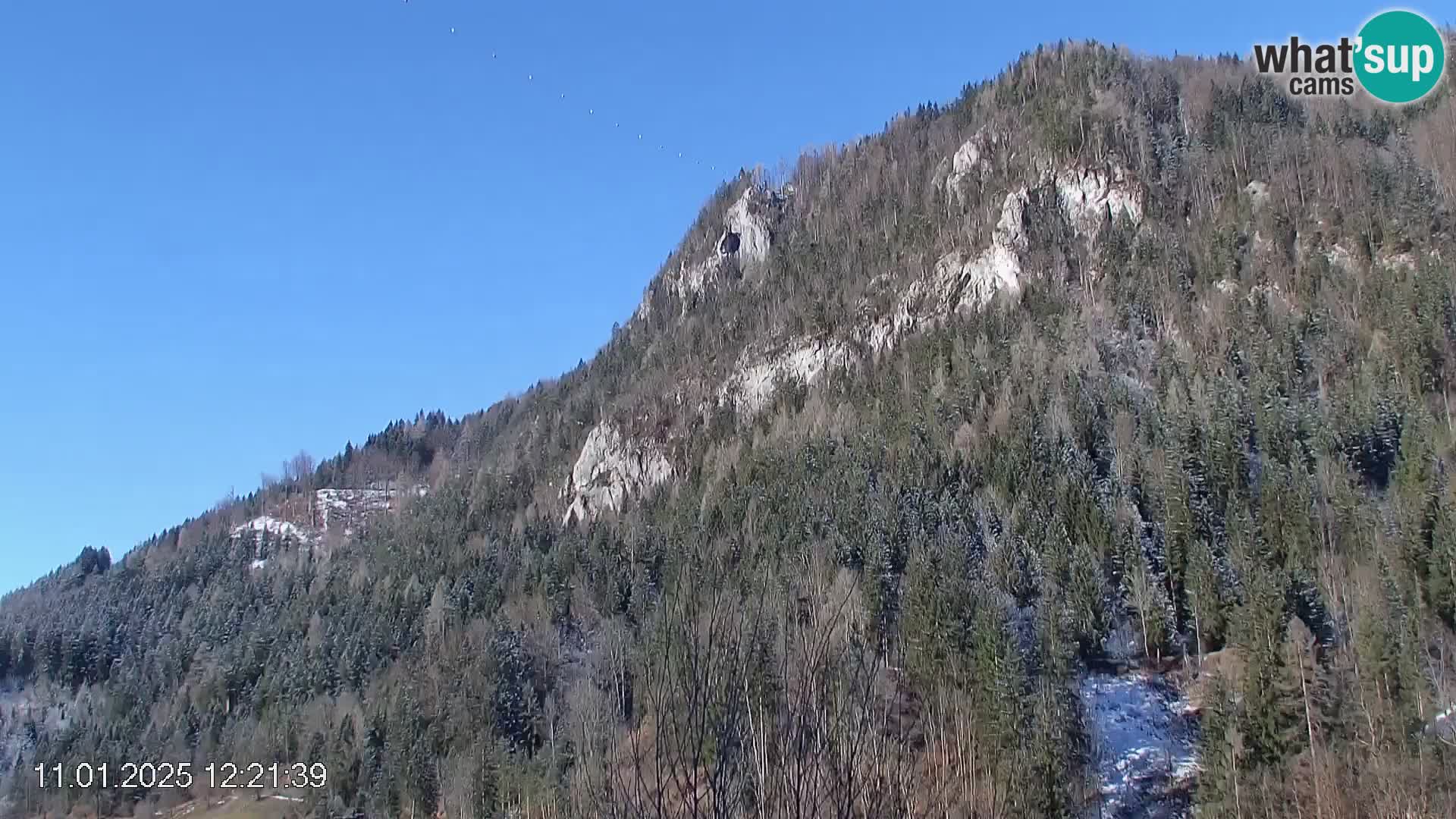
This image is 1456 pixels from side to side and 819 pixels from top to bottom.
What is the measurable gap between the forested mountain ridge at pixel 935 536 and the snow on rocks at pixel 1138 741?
1253mm

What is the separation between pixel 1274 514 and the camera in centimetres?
6694

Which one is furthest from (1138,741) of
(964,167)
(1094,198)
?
(964,167)

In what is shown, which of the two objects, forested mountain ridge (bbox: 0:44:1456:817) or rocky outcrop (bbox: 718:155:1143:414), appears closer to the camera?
forested mountain ridge (bbox: 0:44:1456:817)

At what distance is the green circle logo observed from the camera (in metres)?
67.8

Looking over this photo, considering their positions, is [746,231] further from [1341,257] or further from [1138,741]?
[1138,741]

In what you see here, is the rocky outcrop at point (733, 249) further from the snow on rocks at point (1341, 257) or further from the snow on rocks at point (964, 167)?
the snow on rocks at point (1341, 257)

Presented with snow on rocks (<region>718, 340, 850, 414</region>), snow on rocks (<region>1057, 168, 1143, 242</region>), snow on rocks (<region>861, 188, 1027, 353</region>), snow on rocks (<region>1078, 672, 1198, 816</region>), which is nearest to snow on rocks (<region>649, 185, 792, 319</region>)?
snow on rocks (<region>718, 340, 850, 414</region>)

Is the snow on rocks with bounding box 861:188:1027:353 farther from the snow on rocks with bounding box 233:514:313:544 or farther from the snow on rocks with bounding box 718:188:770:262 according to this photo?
the snow on rocks with bounding box 233:514:313:544

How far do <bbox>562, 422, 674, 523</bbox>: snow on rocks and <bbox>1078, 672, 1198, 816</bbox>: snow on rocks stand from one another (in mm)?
72737

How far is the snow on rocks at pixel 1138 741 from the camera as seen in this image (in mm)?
47719

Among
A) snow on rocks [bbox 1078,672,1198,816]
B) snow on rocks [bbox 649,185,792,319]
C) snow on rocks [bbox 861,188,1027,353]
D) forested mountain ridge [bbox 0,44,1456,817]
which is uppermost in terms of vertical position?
snow on rocks [bbox 649,185,792,319]

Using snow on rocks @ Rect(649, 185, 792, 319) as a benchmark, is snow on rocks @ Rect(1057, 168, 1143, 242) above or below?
below

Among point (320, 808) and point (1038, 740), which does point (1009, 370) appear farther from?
point (320, 808)

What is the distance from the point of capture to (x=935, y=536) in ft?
254
